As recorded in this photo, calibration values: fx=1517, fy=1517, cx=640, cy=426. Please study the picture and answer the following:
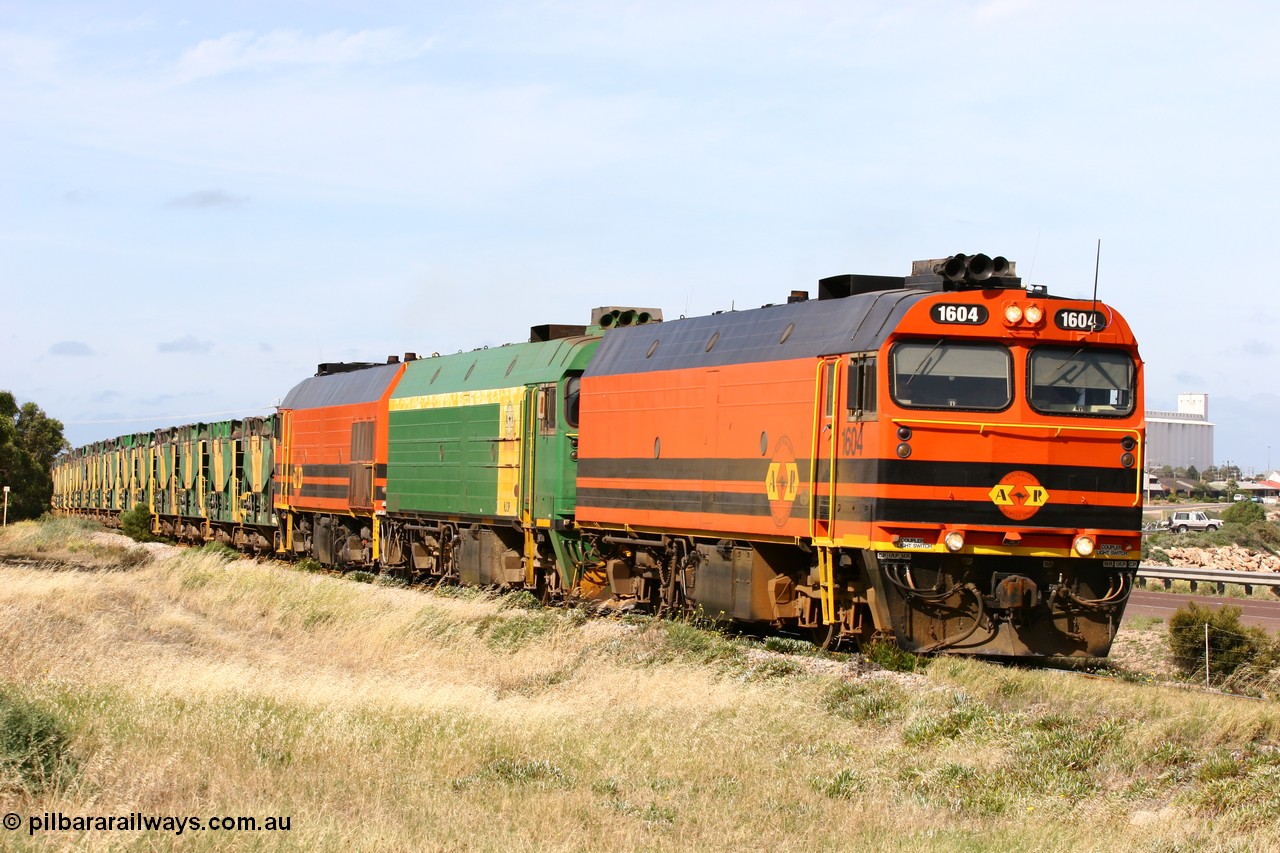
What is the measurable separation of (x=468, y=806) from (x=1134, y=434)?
924 centimetres

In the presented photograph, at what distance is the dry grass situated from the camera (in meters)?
8.87

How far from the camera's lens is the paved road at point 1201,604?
28359 millimetres

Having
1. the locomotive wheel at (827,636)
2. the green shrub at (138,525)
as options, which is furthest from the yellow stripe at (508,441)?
the green shrub at (138,525)

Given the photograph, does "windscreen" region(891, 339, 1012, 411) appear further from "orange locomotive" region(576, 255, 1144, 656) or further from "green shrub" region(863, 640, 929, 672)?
"green shrub" region(863, 640, 929, 672)

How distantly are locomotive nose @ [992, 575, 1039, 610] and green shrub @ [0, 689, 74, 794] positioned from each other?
9.03 meters

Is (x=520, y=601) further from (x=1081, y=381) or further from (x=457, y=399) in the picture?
(x=1081, y=381)

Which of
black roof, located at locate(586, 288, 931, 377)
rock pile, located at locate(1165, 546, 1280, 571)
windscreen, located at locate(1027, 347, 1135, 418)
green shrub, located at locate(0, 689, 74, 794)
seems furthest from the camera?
rock pile, located at locate(1165, 546, 1280, 571)

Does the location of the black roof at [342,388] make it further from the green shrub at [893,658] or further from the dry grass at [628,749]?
the green shrub at [893,658]

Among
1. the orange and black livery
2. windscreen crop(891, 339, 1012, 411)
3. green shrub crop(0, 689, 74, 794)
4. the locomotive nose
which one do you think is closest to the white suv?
the orange and black livery

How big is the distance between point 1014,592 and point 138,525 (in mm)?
44015

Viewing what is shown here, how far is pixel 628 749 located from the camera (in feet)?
36.6

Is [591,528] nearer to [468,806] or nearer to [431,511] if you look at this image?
[431,511]

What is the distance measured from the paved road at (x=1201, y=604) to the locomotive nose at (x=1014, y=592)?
1264 cm

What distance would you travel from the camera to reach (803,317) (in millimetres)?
17219
